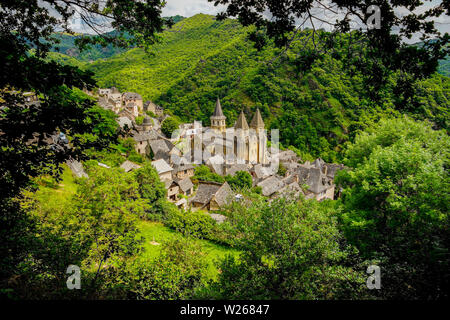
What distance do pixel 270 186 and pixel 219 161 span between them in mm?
12481

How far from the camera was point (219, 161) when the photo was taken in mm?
47688

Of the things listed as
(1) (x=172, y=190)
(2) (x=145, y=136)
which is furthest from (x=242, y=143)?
(1) (x=172, y=190)

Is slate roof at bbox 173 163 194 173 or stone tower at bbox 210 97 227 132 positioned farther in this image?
stone tower at bbox 210 97 227 132

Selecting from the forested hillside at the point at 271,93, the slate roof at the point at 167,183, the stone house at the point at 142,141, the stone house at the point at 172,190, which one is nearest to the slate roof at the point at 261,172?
the stone house at the point at 172,190

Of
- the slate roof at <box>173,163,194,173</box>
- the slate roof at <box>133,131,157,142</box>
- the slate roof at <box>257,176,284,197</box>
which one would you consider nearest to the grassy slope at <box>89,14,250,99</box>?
the slate roof at <box>133,131,157,142</box>

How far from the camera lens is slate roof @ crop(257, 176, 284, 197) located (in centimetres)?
3757

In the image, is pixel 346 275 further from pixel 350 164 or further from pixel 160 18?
pixel 350 164

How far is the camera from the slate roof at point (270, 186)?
37566 millimetres

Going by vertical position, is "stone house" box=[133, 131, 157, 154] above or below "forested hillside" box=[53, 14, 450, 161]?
below

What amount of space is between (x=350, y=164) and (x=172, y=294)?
51.5ft

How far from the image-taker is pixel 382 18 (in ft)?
15.1

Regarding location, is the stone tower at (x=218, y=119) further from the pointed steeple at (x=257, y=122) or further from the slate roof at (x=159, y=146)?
the slate roof at (x=159, y=146)

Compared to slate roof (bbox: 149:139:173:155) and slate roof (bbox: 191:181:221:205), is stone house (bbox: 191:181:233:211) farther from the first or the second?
slate roof (bbox: 149:139:173:155)
